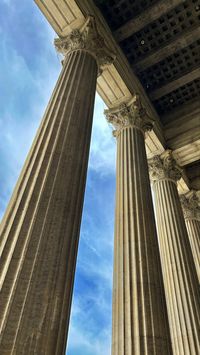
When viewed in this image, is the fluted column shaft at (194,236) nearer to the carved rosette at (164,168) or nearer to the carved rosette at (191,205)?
the carved rosette at (191,205)

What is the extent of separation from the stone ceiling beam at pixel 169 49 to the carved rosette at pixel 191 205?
10.0 m

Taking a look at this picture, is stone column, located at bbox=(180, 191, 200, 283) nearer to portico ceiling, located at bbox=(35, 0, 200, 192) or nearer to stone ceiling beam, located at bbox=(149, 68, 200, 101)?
portico ceiling, located at bbox=(35, 0, 200, 192)

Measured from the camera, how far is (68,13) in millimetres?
14797

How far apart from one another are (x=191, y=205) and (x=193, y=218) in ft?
→ 3.45

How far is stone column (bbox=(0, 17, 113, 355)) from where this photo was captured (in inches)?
223

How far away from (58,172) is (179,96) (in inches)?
673

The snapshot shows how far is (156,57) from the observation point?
20469 millimetres

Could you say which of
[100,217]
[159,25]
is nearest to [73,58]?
[159,25]

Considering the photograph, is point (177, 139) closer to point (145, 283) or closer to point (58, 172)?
point (145, 283)

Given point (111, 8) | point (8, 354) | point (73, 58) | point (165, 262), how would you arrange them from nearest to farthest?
point (8, 354) < point (73, 58) < point (165, 262) < point (111, 8)

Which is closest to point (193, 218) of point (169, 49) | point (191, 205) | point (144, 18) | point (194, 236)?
point (191, 205)

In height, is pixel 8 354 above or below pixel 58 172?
below

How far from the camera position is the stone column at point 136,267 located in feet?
31.2

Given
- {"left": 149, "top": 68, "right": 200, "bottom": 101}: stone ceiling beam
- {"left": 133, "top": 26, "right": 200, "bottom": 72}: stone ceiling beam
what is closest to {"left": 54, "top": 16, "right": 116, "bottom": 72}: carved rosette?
{"left": 133, "top": 26, "right": 200, "bottom": 72}: stone ceiling beam
